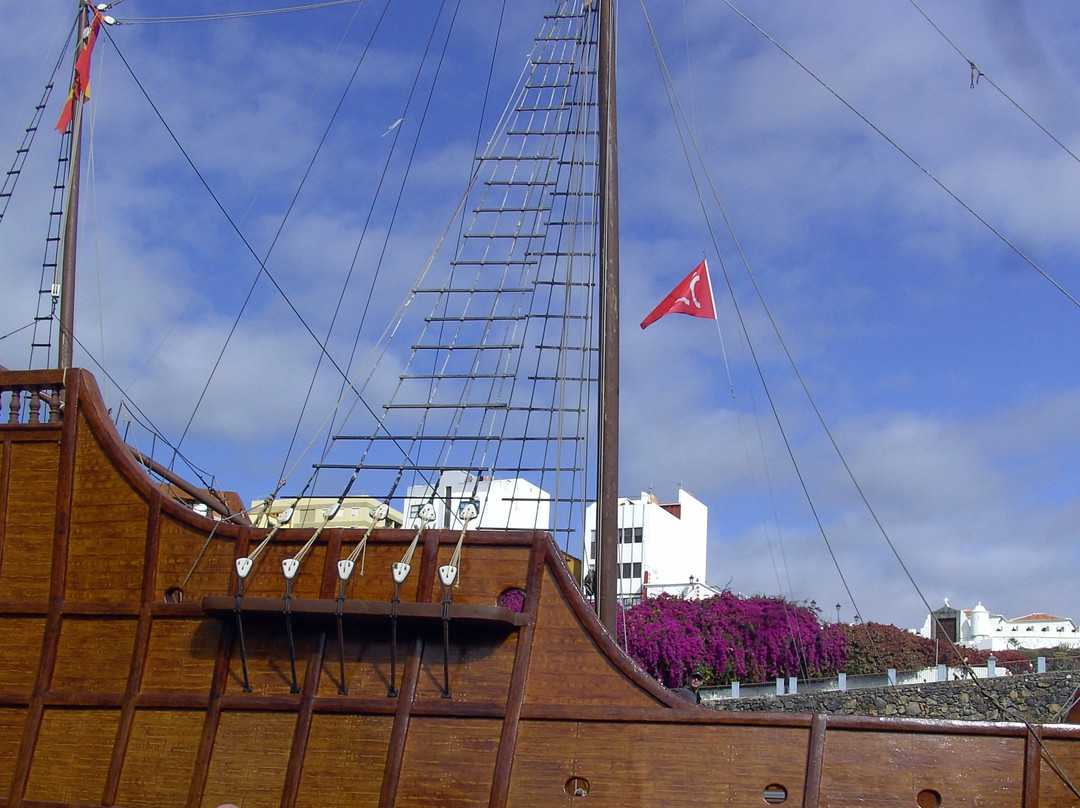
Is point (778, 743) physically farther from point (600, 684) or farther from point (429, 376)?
point (429, 376)

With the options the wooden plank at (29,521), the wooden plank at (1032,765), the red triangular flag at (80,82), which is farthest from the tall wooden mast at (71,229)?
the wooden plank at (1032,765)

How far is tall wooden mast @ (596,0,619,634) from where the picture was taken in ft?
33.4

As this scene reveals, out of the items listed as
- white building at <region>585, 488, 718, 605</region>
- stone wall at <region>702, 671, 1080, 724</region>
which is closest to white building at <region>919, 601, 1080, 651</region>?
white building at <region>585, 488, 718, 605</region>

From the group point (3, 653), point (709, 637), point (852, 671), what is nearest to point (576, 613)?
point (3, 653)

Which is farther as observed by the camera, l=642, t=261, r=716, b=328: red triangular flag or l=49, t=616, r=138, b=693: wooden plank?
l=642, t=261, r=716, b=328: red triangular flag

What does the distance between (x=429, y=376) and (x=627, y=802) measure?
4.85 m

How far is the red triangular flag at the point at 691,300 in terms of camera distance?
41.8 feet

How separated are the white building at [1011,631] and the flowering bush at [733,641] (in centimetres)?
1882

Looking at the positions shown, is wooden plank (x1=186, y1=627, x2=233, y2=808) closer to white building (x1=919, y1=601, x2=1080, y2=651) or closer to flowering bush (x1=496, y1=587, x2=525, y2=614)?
flowering bush (x1=496, y1=587, x2=525, y2=614)

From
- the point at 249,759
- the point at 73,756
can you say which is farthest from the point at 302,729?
the point at 73,756

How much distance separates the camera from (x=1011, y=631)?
57.8 meters

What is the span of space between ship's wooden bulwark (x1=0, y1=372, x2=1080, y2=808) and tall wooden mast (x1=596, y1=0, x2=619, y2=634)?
1.38 m

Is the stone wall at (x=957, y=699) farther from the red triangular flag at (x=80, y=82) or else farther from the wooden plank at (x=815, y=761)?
the red triangular flag at (x=80, y=82)

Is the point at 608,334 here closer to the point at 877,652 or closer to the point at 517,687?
the point at 517,687
